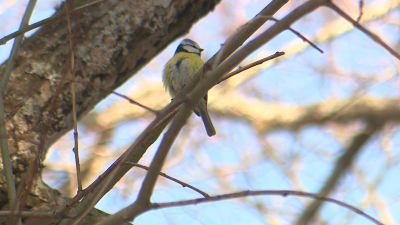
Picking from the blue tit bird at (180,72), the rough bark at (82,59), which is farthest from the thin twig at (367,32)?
the blue tit bird at (180,72)

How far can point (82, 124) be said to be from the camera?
23.1 feet

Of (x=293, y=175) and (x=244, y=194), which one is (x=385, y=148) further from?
(x=244, y=194)

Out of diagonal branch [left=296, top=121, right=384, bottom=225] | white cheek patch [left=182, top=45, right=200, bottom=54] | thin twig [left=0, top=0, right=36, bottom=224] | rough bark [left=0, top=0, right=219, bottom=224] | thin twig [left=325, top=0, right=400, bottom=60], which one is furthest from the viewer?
diagonal branch [left=296, top=121, right=384, bottom=225]

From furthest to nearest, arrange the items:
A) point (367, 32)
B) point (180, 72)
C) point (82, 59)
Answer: point (180, 72)
point (82, 59)
point (367, 32)

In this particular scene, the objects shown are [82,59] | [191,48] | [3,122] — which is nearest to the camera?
[3,122]

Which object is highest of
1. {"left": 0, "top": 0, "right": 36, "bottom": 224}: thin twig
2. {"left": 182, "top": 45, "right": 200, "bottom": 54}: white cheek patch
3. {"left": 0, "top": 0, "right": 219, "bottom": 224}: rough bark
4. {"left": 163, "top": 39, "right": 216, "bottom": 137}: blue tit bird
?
{"left": 182, "top": 45, "right": 200, "bottom": 54}: white cheek patch

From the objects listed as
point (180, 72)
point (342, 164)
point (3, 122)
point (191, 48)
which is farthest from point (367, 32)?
point (342, 164)

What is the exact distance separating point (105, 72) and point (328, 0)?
1404 mm

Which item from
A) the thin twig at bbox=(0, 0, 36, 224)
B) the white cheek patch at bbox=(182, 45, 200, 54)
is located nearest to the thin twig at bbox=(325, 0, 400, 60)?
the thin twig at bbox=(0, 0, 36, 224)

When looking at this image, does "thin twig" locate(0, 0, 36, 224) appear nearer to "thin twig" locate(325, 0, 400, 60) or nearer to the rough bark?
the rough bark

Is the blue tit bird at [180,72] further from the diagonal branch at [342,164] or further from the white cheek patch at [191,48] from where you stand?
the diagonal branch at [342,164]

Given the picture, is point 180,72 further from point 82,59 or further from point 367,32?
point 367,32

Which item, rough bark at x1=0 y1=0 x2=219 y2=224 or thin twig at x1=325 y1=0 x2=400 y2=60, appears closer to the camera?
thin twig at x1=325 y1=0 x2=400 y2=60

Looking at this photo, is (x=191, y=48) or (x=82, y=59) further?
(x=191, y=48)
